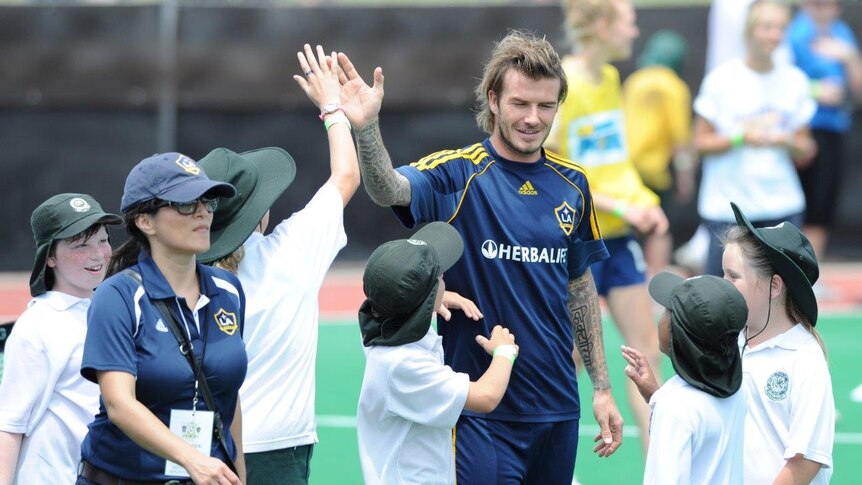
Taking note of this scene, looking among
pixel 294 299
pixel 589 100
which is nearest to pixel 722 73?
pixel 589 100

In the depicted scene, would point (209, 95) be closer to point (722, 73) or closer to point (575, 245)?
point (722, 73)

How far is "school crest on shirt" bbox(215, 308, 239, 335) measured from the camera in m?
4.31

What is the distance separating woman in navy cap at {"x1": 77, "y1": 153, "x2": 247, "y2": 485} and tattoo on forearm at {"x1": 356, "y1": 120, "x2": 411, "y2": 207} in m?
0.72

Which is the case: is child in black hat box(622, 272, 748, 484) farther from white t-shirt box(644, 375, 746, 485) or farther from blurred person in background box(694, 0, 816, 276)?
blurred person in background box(694, 0, 816, 276)

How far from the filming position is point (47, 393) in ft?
15.4

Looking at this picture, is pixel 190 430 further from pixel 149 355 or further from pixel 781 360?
pixel 781 360

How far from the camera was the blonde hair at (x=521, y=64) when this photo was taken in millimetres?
5250

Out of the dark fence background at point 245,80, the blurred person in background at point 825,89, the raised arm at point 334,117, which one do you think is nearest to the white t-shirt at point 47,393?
the raised arm at point 334,117

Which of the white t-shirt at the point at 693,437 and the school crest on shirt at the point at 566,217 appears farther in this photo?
the school crest on shirt at the point at 566,217

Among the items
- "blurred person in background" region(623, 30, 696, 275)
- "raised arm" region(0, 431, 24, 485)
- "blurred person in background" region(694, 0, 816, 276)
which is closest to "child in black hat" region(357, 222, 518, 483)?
"raised arm" region(0, 431, 24, 485)

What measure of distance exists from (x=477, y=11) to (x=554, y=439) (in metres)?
10.2

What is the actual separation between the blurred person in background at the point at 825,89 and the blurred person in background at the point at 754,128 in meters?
2.48

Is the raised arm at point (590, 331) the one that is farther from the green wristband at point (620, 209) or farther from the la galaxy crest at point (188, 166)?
the green wristband at point (620, 209)

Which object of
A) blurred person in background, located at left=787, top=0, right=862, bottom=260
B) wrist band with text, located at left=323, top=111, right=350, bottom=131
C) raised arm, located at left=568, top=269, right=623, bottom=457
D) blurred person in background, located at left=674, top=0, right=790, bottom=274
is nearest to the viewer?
wrist band with text, located at left=323, top=111, right=350, bottom=131
